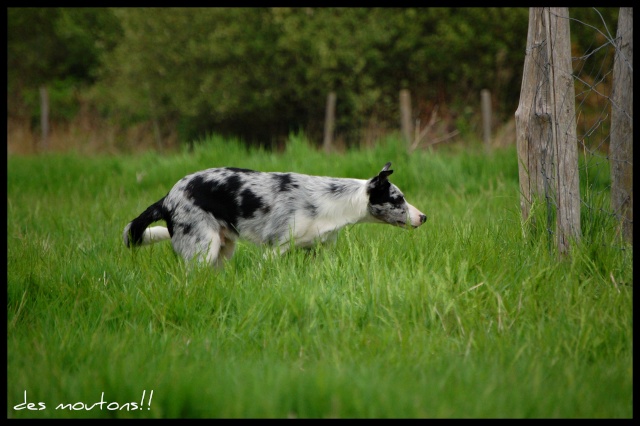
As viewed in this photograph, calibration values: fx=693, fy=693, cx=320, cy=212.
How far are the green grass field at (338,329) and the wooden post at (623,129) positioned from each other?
21 cm

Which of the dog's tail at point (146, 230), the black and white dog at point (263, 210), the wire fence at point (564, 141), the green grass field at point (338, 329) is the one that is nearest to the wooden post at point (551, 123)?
the wire fence at point (564, 141)

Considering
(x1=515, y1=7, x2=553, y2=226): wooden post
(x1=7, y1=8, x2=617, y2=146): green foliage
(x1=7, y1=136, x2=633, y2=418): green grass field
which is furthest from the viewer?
(x1=7, y1=8, x2=617, y2=146): green foliage

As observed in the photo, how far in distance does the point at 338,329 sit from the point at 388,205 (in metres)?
2.02

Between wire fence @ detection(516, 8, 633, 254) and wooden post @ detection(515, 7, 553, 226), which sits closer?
wire fence @ detection(516, 8, 633, 254)

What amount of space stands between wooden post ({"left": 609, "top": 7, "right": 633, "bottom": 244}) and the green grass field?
21 cm

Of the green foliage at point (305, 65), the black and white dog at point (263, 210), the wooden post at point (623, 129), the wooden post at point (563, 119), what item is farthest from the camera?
the green foliage at point (305, 65)

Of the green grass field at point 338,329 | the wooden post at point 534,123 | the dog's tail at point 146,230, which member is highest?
the wooden post at point 534,123

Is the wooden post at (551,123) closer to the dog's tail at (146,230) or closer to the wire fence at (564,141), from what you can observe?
the wire fence at (564,141)

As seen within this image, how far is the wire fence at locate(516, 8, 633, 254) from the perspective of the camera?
4684mm

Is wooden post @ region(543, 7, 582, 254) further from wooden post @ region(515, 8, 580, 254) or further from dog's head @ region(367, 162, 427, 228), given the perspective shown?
dog's head @ region(367, 162, 427, 228)

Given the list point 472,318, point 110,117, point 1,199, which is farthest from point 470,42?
point 472,318

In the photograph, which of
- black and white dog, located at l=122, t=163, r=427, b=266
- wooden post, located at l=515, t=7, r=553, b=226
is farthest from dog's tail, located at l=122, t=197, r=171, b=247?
wooden post, located at l=515, t=7, r=553, b=226

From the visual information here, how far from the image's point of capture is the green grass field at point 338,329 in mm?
3195

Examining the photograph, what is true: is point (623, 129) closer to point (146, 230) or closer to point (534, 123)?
point (534, 123)
